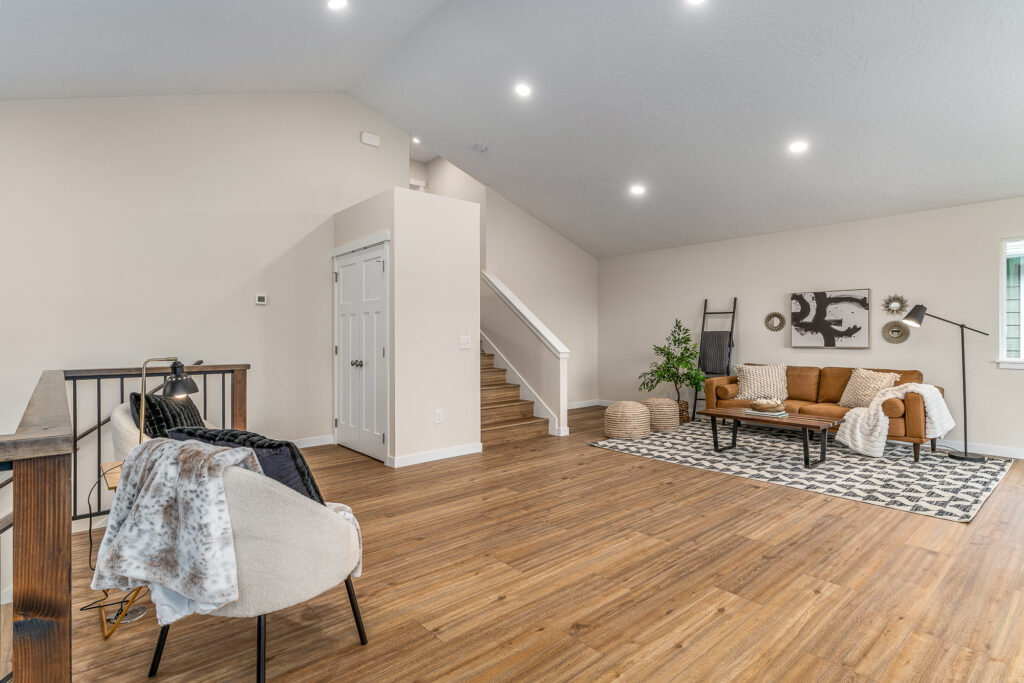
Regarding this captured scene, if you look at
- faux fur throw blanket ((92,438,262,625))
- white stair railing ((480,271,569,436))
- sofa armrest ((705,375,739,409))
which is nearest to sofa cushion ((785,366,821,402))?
sofa armrest ((705,375,739,409))

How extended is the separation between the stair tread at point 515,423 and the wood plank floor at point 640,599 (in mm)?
1850

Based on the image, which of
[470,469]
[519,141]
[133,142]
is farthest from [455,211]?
[133,142]

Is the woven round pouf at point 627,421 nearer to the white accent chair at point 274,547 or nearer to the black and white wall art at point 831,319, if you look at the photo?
the black and white wall art at point 831,319

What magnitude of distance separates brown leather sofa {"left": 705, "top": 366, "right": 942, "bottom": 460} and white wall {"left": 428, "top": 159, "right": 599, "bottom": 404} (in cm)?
239

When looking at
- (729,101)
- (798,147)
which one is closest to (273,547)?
(729,101)

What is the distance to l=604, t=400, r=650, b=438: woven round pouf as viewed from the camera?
18.7ft

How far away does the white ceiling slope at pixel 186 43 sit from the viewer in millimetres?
2959

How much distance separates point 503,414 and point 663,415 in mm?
1921

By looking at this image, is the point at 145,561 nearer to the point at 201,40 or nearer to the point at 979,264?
the point at 201,40

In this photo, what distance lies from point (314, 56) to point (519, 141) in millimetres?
2178

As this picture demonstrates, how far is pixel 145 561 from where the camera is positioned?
154 centimetres

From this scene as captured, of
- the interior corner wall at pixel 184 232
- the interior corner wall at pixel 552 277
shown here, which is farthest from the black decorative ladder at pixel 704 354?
the interior corner wall at pixel 184 232

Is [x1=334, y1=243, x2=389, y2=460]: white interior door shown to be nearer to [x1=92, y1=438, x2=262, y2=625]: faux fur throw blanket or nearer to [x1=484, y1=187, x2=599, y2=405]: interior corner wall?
[x1=484, y1=187, x2=599, y2=405]: interior corner wall

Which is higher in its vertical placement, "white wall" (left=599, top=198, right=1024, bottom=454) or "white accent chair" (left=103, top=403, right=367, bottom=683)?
"white wall" (left=599, top=198, right=1024, bottom=454)
